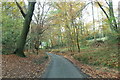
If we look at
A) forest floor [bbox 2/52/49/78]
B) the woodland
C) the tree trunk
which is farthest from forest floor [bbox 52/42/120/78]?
the tree trunk

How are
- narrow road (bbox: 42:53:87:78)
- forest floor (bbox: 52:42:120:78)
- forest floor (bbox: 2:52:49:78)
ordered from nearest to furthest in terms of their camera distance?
forest floor (bbox: 2:52:49:78), narrow road (bbox: 42:53:87:78), forest floor (bbox: 52:42:120:78)

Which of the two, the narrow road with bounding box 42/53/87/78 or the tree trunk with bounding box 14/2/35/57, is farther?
the tree trunk with bounding box 14/2/35/57

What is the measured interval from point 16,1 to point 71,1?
895cm

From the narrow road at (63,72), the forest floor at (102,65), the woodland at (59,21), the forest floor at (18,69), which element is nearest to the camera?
the forest floor at (18,69)

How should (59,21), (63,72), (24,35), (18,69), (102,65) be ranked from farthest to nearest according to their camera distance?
(59,21) < (24,35) < (102,65) < (63,72) < (18,69)

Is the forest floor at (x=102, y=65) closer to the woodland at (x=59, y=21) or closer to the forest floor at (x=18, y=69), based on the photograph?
the woodland at (x=59, y=21)

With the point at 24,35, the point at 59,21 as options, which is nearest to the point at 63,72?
the point at 24,35

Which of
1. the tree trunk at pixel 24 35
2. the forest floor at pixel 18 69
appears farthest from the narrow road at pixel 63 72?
the tree trunk at pixel 24 35

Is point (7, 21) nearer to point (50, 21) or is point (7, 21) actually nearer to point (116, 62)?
point (50, 21)

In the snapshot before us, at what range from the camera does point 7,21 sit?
11312 millimetres

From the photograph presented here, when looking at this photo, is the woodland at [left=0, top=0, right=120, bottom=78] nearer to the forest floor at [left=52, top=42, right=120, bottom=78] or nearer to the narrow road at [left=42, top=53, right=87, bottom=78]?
the forest floor at [left=52, top=42, right=120, bottom=78]

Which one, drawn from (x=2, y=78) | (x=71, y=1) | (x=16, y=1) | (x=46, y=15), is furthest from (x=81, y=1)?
(x=2, y=78)

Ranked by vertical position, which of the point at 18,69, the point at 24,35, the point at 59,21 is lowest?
the point at 18,69

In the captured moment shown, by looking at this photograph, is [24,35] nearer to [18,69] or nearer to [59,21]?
[18,69]
